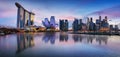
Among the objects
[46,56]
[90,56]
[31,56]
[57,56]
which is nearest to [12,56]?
[31,56]

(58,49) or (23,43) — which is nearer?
(58,49)

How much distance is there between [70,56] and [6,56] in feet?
13.5

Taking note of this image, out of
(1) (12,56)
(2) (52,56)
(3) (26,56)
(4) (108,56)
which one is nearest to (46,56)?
(2) (52,56)

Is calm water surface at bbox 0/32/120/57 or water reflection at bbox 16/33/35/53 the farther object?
water reflection at bbox 16/33/35/53

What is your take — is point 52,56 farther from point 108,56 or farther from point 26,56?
point 108,56

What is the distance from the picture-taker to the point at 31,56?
11.4m

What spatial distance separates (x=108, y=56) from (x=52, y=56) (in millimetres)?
3678

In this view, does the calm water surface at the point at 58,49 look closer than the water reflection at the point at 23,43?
Yes

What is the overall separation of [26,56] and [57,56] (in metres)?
2.00

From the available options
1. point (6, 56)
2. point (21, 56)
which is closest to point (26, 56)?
point (21, 56)

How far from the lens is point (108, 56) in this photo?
37.6 feet

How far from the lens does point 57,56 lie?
37.5 feet

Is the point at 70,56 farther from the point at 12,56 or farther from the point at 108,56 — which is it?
the point at 12,56

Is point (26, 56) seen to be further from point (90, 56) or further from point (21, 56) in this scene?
point (90, 56)
